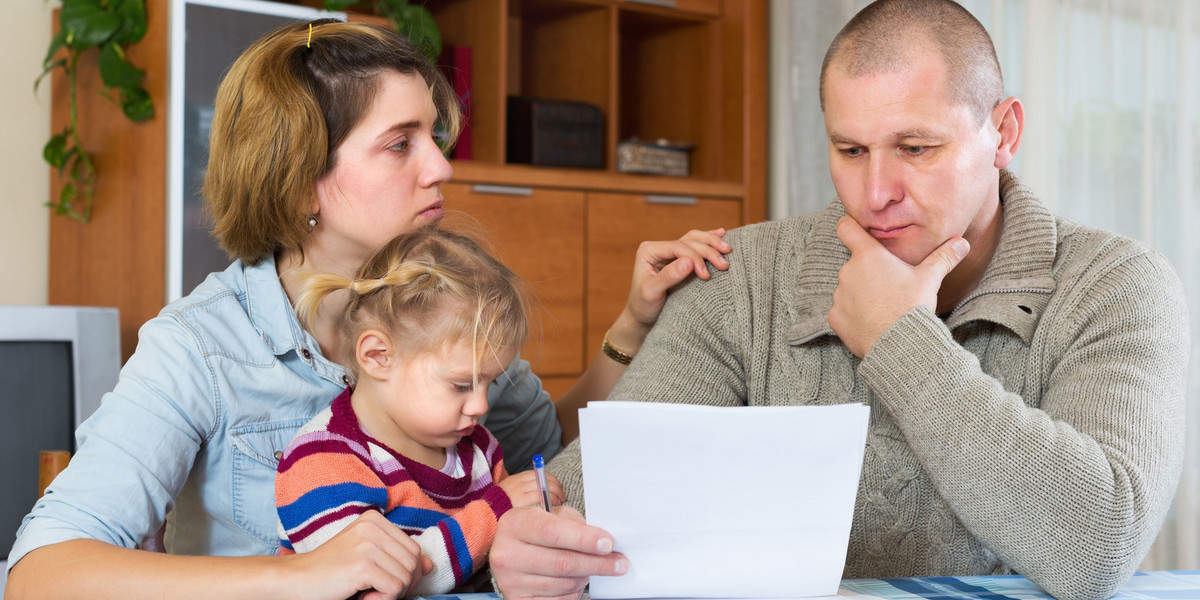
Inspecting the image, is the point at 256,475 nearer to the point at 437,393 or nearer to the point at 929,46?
the point at 437,393

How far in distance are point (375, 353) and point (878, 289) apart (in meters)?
0.57

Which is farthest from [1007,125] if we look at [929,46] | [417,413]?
[417,413]

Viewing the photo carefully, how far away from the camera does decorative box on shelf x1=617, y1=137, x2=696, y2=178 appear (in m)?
3.34

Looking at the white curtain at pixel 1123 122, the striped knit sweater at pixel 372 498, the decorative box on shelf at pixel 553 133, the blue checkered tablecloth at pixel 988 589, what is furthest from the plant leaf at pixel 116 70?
the white curtain at pixel 1123 122

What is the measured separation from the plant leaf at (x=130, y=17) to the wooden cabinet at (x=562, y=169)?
0.9 inches

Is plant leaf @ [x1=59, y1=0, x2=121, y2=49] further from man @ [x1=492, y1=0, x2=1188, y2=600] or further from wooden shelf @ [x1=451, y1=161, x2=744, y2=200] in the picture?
man @ [x1=492, y1=0, x2=1188, y2=600]

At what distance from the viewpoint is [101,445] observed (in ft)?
3.64

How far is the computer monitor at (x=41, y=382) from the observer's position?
206 centimetres

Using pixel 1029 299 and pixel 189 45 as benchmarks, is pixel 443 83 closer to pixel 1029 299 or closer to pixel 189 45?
pixel 1029 299

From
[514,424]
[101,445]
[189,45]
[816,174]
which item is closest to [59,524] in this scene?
[101,445]

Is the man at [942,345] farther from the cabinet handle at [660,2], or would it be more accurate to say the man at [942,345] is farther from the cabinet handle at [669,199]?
the cabinet handle at [660,2]

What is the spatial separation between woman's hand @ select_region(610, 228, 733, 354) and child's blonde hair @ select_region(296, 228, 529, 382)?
0.30 meters

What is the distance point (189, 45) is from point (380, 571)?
1939 millimetres

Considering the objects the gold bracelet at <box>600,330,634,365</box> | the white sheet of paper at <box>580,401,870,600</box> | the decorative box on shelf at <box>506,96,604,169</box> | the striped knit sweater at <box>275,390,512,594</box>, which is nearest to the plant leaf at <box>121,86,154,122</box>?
the decorative box on shelf at <box>506,96,604,169</box>
